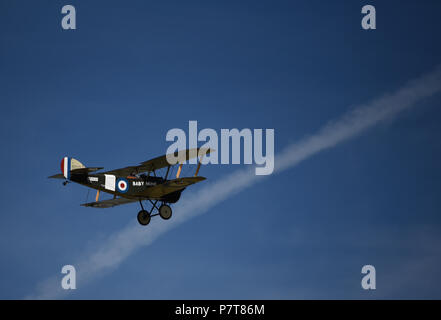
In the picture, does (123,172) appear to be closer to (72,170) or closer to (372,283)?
(72,170)

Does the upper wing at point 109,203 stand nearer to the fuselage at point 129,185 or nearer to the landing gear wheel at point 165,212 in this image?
the fuselage at point 129,185

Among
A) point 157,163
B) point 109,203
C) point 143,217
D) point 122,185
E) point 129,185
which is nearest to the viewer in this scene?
point 122,185

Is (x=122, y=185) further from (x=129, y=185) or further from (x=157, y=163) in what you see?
(x=157, y=163)

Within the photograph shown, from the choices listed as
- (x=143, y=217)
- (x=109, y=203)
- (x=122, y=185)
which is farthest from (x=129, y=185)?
(x=109, y=203)

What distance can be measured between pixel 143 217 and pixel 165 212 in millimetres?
1200

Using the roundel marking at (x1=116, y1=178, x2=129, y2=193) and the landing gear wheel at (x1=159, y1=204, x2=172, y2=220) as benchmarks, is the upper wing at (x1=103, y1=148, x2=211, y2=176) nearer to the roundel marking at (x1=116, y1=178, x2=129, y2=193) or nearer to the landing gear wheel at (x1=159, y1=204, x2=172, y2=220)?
the roundel marking at (x1=116, y1=178, x2=129, y2=193)

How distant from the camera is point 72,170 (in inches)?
1321

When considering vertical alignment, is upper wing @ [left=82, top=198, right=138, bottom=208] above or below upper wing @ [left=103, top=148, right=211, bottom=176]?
below

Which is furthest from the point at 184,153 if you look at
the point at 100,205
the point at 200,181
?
the point at 100,205

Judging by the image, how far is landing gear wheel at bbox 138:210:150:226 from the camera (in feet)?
115

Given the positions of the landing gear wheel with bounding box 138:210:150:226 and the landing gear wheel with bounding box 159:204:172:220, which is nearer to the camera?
the landing gear wheel with bounding box 138:210:150:226

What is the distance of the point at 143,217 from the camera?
35000 millimetres
